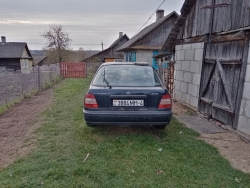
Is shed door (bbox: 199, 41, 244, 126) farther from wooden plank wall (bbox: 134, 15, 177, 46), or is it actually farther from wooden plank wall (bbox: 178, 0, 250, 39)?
wooden plank wall (bbox: 134, 15, 177, 46)

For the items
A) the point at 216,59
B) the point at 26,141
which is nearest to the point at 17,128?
the point at 26,141

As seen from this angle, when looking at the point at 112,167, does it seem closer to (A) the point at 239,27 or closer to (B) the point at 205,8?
(A) the point at 239,27

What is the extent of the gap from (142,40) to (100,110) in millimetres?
14545

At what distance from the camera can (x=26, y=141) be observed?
3.90 metres

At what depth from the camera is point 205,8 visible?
559 centimetres

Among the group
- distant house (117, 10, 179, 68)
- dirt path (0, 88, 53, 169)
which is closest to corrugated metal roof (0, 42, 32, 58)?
distant house (117, 10, 179, 68)

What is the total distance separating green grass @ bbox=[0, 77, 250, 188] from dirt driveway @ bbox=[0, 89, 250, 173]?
201mm

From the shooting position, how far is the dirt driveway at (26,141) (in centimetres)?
330

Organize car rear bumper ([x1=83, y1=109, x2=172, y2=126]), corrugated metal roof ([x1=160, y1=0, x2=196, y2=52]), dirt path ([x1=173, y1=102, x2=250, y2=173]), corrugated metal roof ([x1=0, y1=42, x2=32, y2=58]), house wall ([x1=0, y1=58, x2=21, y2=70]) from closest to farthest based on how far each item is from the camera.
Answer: dirt path ([x1=173, y1=102, x2=250, y2=173]) → car rear bumper ([x1=83, y1=109, x2=172, y2=126]) → corrugated metal roof ([x1=160, y1=0, x2=196, y2=52]) → corrugated metal roof ([x1=0, y1=42, x2=32, y2=58]) → house wall ([x1=0, y1=58, x2=21, y2=70])

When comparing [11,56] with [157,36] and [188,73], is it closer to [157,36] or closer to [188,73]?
[157,36]

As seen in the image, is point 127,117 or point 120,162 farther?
point 127,117

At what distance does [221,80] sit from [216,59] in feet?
1.98

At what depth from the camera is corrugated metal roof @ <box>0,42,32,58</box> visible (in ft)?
102

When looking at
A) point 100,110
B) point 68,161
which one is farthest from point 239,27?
point 68,161
